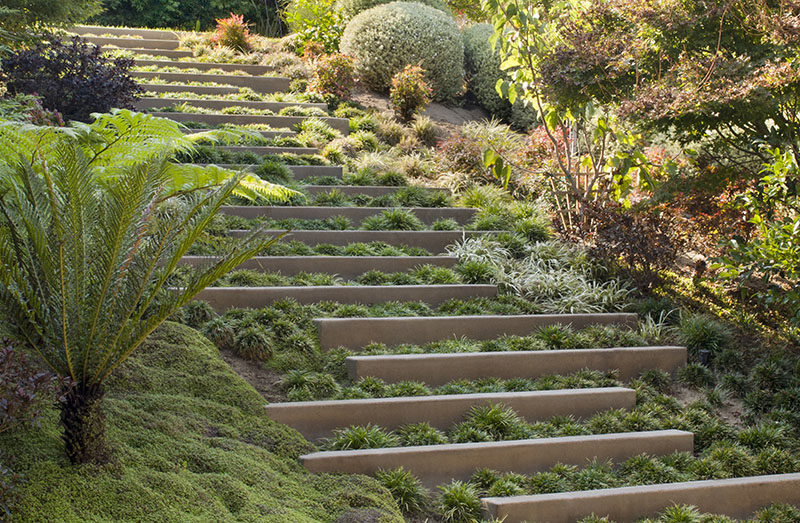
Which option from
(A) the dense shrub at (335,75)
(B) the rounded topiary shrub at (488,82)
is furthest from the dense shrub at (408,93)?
(B) the rounded topiary shrub at (488,82)

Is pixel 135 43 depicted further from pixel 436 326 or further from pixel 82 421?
pixel 82 421

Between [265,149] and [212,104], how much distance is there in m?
2.07

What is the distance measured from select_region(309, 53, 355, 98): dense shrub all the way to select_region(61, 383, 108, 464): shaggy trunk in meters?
9.15

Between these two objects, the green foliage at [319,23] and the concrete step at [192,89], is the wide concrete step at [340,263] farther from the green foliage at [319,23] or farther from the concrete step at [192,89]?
the green foliage at [319,23]

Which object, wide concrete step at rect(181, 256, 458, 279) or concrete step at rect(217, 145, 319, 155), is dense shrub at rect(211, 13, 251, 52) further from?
wide concrete step at rect(181, 256, 458, 279)

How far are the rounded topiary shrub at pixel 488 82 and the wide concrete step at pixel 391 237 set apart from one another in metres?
6.31

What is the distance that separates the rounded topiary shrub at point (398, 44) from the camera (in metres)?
12.4

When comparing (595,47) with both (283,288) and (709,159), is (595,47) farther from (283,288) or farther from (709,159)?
(283,288)

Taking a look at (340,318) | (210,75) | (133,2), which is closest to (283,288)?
(340,318)

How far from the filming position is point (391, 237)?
7449mm

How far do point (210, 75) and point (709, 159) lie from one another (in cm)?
823

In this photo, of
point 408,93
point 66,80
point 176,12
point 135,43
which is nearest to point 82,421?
point 66,80

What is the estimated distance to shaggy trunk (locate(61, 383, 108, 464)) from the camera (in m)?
2.96

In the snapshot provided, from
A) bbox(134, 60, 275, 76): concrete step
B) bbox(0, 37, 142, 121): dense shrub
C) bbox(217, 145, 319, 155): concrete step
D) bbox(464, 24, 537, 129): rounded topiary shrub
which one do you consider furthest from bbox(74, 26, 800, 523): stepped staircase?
bbox(464, 24, 537, 129): rounded topiary shrub
